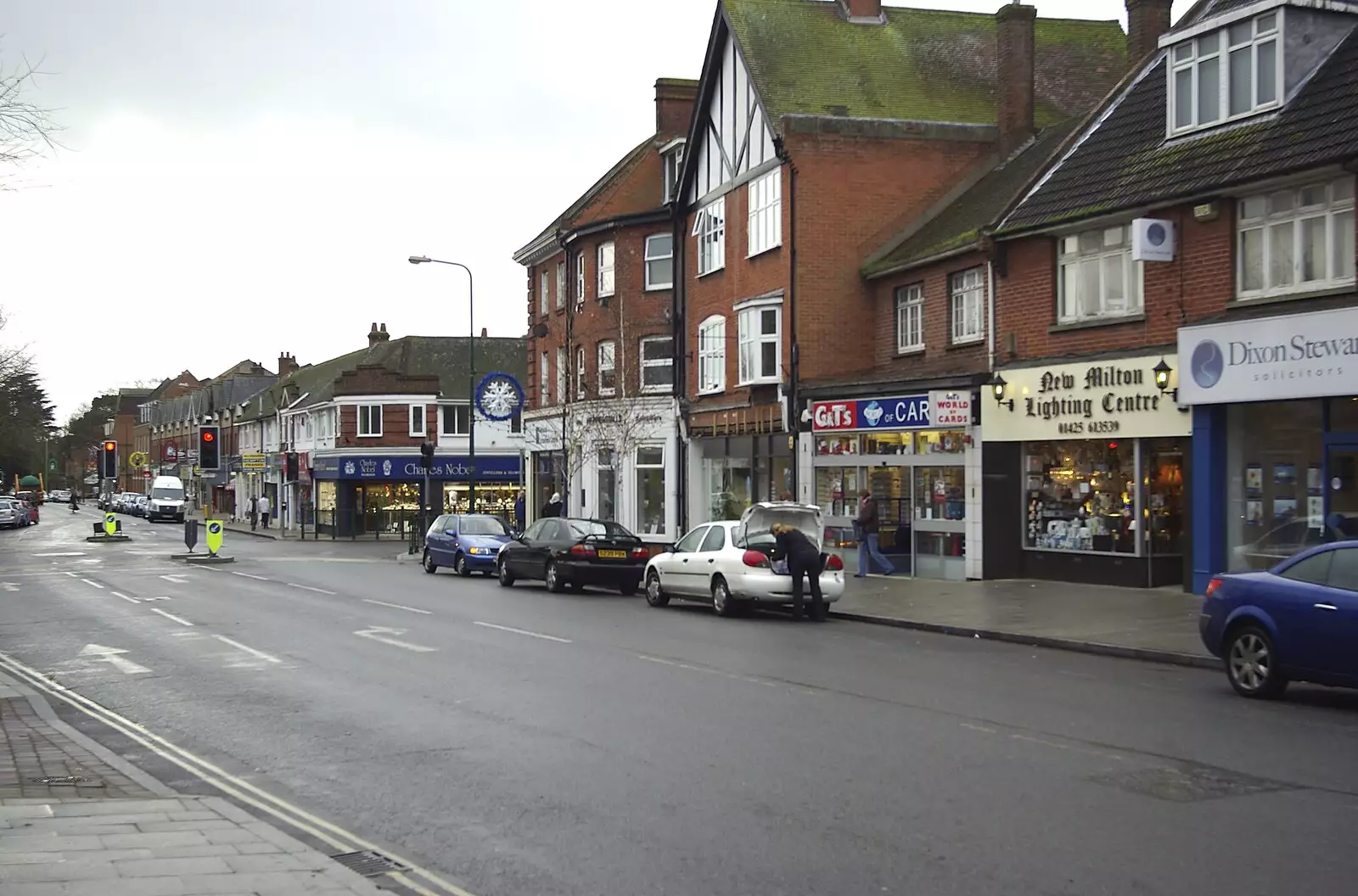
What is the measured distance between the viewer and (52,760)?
366 inches

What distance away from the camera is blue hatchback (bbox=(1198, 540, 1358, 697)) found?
11.2 m

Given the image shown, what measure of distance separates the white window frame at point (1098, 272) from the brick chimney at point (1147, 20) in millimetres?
8485

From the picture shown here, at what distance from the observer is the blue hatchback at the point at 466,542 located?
32562 millimetres

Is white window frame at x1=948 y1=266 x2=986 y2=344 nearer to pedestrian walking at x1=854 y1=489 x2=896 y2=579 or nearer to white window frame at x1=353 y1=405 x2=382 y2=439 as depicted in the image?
pedestrian walking at x1=854 y1=489 x2=896 y2=579

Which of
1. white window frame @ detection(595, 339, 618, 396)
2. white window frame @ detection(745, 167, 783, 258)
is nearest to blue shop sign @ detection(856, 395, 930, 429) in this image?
white window frame @ detection(745, 167, 783, 258)

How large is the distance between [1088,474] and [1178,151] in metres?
5.61

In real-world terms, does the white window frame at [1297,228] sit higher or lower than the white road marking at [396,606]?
higher

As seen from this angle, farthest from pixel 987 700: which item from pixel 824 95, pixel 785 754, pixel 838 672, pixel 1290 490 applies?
pixel 824 95

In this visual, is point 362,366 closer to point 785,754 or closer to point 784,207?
point 784,207

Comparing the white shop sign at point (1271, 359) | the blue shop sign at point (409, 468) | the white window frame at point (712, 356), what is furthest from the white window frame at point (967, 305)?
the blue shop sign at point (409, 468)

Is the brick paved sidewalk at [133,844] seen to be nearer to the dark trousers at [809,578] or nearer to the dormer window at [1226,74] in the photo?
the dark trousers at [809,578]

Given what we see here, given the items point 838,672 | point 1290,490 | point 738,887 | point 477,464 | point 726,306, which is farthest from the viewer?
point 477,464

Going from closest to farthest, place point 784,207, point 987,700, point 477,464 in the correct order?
point 987,700
point 784,207
point 477,464

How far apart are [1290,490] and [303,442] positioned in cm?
6410
